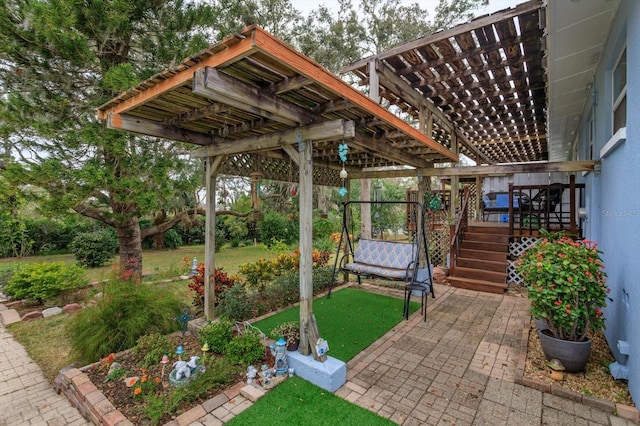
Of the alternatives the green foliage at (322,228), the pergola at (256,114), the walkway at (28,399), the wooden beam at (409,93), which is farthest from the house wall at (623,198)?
the green foliage at (322,228)

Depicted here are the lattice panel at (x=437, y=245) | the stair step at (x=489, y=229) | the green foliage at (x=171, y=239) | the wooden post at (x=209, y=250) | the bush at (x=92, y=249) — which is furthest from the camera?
the green foliage at (x=171, y=239)

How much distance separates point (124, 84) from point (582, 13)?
5.58 metres

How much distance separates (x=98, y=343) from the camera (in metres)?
3.23

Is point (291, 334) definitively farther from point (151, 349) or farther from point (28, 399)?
point (28, 399)

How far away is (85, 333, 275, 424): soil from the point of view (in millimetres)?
2418

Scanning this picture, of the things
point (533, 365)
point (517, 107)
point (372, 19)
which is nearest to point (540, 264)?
point (533, 365)

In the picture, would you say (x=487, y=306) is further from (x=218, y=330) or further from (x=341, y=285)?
(x=218, y=330)

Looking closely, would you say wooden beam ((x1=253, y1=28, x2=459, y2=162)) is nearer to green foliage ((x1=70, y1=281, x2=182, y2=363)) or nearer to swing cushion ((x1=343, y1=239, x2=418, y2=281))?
swing cushion ((x1=343, y1=239, x2=418, y2=281))

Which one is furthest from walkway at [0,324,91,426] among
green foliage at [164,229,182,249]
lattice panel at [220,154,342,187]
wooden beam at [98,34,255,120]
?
green foliage at [164,229,182,249]

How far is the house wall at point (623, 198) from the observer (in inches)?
94.2

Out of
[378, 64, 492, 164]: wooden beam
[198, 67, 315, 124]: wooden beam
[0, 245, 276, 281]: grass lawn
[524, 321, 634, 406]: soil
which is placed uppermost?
[378, 64, 492, 164]: wooden beam

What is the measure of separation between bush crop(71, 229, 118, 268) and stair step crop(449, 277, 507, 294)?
9.78 meters

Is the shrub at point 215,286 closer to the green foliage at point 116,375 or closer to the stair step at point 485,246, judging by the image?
the green foliage at point 116,375

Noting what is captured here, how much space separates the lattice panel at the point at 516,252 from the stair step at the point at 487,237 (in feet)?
0.61
